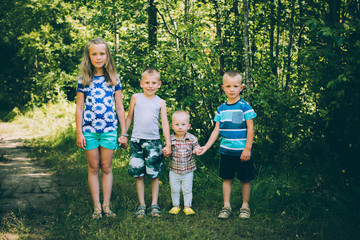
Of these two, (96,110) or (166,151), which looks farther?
(166,151)

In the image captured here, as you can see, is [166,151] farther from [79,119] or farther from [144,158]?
[79,119]

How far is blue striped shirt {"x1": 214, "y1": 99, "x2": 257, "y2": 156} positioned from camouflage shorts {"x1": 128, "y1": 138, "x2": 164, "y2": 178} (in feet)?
2.62

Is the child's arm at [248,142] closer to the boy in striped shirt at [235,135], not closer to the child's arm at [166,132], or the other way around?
the boy in striped shirt at [235,135]

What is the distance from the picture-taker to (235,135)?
3.44 metres

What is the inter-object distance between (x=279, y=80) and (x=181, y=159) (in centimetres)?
221

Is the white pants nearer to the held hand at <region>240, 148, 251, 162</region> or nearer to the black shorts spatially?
the black shorts

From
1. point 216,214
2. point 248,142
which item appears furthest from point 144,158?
point 248,142

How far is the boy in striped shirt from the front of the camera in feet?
11.1

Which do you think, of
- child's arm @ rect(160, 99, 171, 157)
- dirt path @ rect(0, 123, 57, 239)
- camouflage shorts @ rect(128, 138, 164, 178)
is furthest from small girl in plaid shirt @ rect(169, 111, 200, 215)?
dirt path @ rect(0, 123, 57, 239)

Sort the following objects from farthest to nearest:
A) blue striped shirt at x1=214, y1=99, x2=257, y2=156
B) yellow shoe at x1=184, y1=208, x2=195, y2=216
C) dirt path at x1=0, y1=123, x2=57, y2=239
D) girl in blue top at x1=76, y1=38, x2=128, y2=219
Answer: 1. dirt path at x1=0, y1=123, x2=57, y2=239
2. yellow shoe at x1=184, y1=208, x2=195, y2=216
3. blue striped shirt at x1=214, y1=99, x2=257, y2=156
4. girl in blue top at x1=76, y1=38, x2=128, y2=219

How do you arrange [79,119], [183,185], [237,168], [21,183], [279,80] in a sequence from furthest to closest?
[279,80] → [21,183] → [183,185] → [237,168] → [79,119]

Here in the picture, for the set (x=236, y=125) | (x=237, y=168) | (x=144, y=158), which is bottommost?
(x=237, y=168)

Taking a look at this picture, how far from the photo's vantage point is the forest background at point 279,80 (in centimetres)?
316

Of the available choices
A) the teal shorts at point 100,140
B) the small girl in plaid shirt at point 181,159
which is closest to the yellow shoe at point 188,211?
the small girl in plaid shirt at point 181,159
